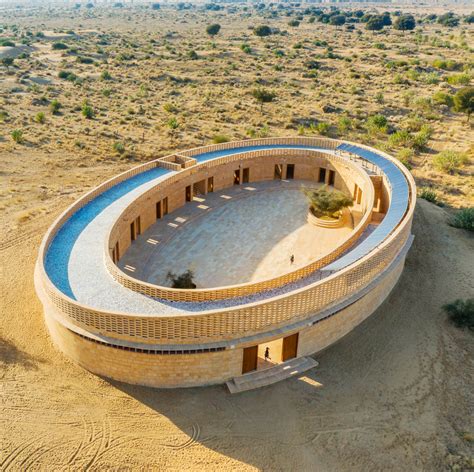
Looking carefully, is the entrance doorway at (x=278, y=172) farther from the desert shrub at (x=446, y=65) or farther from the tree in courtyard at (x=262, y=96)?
the desert shrub at (x=446, y=65)

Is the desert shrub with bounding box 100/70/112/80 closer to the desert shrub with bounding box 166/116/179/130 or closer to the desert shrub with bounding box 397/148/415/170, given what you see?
the desert shrub with bounding box 166/116/179/130

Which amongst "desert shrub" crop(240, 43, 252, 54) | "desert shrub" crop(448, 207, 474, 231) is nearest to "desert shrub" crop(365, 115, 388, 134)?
"desert shrub" crop(448, 207, 474, 231)

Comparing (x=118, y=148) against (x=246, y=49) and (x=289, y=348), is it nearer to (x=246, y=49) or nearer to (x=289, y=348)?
(x=289, y=348)

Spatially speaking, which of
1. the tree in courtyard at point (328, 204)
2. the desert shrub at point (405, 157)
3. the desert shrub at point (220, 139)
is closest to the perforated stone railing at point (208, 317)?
the tree in courtyard at point (328, 204)

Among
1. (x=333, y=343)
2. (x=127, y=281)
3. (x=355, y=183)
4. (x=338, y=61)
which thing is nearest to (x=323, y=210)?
(x=355, y=183)

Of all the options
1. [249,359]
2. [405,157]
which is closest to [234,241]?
[249,359]

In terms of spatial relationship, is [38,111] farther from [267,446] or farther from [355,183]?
[267,446]

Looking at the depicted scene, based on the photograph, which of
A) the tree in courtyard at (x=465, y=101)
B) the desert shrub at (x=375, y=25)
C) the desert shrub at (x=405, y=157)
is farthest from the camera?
the desert shrub at (x=375, y=25)
